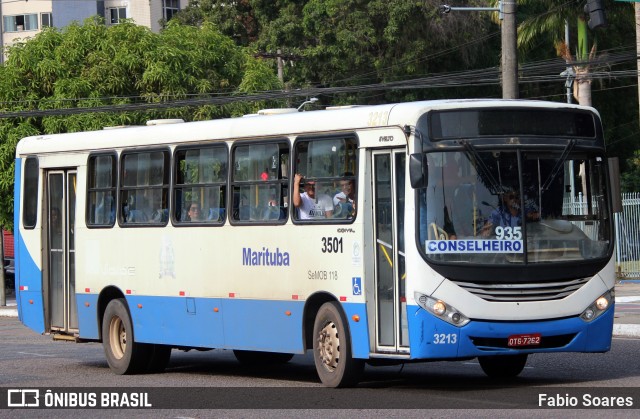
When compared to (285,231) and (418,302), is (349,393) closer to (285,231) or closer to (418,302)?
(418,302)

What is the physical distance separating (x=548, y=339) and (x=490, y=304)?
739 mm

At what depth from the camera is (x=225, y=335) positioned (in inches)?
607

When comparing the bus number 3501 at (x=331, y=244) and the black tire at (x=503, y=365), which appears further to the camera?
the black tire at (x=503, y=365)

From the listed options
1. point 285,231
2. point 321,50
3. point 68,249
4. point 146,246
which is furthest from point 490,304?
point 321,50

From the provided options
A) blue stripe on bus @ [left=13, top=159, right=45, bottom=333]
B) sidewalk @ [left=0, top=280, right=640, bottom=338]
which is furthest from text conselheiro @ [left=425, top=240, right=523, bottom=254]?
sidewalk @ [left=0, top=280, right=640, bottom=338]

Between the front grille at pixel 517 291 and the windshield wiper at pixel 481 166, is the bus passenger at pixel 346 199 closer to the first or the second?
the windshield wiper at pixel 481 166

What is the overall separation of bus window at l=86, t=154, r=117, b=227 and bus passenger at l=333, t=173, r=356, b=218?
4.60 metres

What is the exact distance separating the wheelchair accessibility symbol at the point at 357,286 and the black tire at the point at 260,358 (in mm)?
4308

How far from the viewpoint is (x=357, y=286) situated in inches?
528

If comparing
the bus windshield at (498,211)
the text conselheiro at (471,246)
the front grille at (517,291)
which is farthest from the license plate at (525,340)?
the text conselheiro at (471,246)

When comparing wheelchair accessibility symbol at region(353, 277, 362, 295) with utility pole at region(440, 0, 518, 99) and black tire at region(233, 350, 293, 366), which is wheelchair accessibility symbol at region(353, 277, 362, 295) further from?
utility pole at region(440, 0, 518, 99)

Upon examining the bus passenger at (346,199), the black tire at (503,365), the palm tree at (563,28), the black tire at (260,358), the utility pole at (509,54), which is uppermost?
the palm tree at (563,28)

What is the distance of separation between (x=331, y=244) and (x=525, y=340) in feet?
7.48

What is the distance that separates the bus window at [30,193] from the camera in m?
18.9
